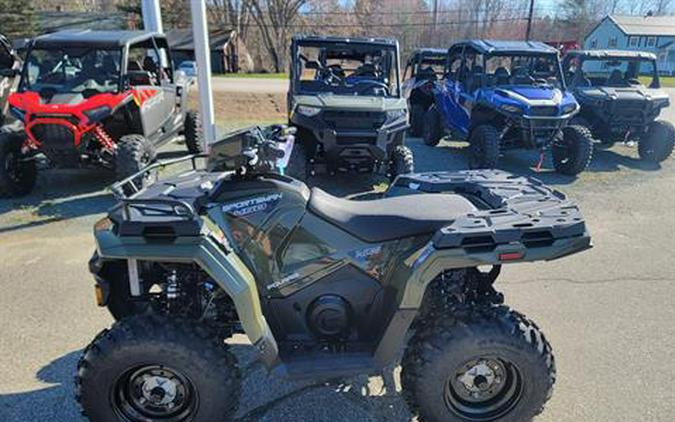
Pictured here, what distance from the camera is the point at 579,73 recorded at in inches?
398

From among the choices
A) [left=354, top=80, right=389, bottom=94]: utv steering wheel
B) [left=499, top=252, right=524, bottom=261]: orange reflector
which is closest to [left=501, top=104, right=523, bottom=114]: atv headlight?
[left=354, top=80, right=389, bottom=94]: utv steering wheel

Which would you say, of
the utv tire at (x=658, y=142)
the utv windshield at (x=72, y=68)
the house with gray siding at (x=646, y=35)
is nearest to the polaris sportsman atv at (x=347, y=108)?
the utv windshield at (x=72, y=68)

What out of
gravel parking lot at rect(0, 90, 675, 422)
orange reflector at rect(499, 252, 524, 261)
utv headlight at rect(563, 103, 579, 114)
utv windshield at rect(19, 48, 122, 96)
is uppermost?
utv windshield at rect(19, 48, 122, 96)

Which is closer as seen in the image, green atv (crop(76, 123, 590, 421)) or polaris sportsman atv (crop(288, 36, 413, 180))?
green atv (crop(76, 123, 590, 421))

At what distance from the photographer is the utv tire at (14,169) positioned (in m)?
6.47

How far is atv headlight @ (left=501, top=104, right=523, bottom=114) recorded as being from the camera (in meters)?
8.12

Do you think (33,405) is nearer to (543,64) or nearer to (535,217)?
(535,217)

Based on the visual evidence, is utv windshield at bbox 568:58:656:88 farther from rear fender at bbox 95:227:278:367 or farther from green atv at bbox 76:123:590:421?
rear fender at bbox 95:227:278:367

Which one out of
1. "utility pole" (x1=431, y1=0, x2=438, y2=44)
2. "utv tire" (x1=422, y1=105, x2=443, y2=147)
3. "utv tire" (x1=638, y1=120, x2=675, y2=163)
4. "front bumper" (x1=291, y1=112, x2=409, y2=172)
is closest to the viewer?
"front bumper" (x1=291, y1=112, x2=409, y2=172)

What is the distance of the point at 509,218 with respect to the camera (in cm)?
258

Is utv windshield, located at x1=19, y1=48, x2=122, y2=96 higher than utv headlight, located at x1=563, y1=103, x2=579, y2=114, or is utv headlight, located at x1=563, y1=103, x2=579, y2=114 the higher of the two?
utv windshield, located at x1=19, y1=48, x2=122, y2=96

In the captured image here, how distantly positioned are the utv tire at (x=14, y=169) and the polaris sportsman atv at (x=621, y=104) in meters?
8.93

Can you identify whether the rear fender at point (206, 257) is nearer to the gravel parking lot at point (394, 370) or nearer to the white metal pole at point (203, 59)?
the gravel parking lot at point (394, 370)

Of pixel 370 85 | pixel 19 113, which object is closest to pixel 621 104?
pixel 370 85
